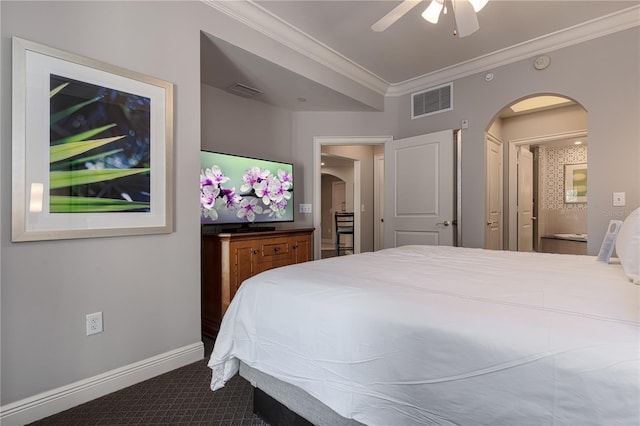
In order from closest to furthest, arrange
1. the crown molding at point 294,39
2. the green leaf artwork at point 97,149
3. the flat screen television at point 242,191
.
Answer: the green leaf artwork at point 97,149 → the crown molding at point 294,39 → the flat screen television at point 242,191

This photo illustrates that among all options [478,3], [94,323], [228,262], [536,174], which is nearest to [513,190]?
[536,174]

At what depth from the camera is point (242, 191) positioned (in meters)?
3.01

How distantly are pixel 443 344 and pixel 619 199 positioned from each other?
2868mm

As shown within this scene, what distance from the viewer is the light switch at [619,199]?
2.63 m

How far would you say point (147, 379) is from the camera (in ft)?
6.40

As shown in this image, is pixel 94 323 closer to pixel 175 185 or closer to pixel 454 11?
pixel 175 185

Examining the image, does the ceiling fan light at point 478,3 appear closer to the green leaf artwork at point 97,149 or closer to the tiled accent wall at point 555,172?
the green leaf artwork at point 97,149

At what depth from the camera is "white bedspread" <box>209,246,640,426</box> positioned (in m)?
0.70

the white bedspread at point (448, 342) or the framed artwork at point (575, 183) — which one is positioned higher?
the framed artwork at point (575, 183)

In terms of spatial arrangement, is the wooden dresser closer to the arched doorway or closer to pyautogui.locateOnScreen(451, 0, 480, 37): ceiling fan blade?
pyautogui.locateOnScreen(451, 0, 480, 37): ceiling fan blade

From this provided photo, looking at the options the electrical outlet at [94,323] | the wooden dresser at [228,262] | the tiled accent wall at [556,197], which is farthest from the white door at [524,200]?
the electrical outlet at [94,323]

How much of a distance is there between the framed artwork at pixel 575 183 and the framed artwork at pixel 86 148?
20.7 feet

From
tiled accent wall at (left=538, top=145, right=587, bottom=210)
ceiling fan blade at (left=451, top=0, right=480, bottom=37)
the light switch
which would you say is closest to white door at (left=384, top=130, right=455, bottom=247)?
the light switch

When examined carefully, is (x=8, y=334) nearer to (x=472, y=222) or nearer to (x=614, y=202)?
(x=472, y=222)
